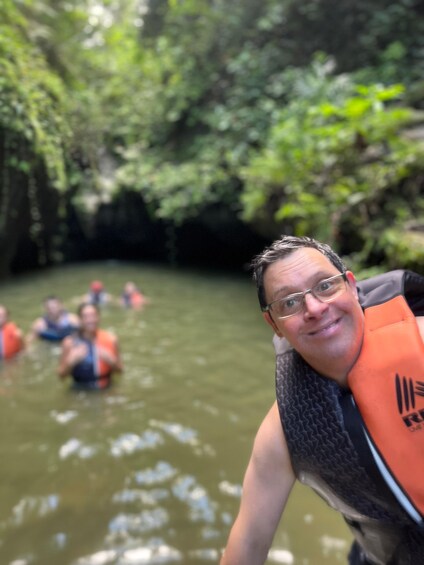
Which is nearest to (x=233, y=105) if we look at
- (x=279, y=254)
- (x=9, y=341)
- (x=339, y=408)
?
(x=9, y=341)

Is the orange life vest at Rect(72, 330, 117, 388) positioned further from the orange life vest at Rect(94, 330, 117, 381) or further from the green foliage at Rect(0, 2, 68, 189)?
the green foliage at Rect(0, 2, 68, 189)

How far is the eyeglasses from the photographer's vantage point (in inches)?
51.6

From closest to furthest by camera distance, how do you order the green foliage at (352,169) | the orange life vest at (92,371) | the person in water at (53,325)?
the orange life vest at (92,371) → the green foliage at (352,169) → the person in water at (53,325)

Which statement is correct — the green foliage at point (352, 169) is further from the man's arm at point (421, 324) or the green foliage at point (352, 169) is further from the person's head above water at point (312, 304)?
the person's head above water at point (312, 304)

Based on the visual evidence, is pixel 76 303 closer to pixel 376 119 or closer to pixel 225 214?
pixel 225 214

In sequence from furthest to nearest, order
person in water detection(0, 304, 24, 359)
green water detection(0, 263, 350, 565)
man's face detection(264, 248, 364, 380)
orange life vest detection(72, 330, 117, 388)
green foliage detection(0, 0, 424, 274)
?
person in water detection(0, 304, 24, 359) → orange life vest detection(72, 330, 117, 388) → green foliage detection(0, 0, 424, 274) → green water detection(0, 263, 350, 565) → man's face detection(264, 248, 364, 380)

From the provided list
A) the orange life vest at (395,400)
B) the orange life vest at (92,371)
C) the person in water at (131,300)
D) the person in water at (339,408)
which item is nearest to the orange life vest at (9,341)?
the orange life vest at (92,371)

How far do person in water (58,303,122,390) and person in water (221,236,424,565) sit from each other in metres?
4.52

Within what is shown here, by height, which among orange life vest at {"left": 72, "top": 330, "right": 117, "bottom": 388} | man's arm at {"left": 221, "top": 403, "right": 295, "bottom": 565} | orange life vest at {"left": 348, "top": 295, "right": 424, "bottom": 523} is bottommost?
orange life vest at {"left": 72, "top": 330, "right": 117, "bottom": 388}

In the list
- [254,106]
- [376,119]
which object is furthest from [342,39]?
Answer: [376,119]

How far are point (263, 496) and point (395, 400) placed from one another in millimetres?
502

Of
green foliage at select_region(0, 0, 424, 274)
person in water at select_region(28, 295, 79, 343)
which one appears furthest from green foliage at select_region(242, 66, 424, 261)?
person in water at select_region(28, 295, 79, 343)

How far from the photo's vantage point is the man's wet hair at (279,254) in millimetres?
1336

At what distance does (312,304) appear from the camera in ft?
4.21
